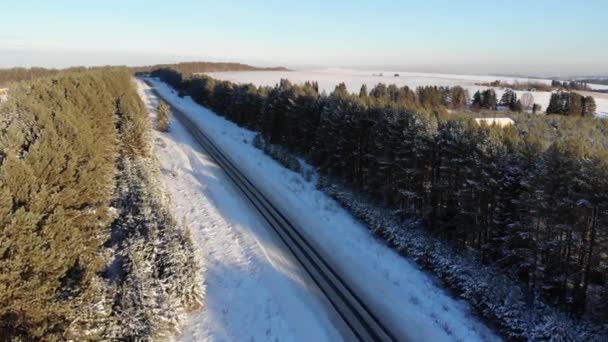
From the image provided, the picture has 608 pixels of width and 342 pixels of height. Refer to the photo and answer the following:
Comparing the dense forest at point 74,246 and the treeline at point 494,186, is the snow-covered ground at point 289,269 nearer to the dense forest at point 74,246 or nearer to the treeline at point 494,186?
the dense forest at point 74,246

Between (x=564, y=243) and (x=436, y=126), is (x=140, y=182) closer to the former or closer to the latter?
(x=436, y=126)

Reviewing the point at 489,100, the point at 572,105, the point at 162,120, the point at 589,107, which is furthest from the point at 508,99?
the point at 162,120

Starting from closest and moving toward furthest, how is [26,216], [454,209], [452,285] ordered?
[26,216] < [452,285] < [454,209]

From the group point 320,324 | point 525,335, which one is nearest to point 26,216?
point 320,324

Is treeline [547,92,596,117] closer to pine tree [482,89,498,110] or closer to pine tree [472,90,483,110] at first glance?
pine tree [482,89,498,110]

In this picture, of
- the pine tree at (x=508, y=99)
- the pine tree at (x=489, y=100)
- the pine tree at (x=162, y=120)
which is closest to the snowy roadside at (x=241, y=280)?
the pine tree at (x=162, y=120)

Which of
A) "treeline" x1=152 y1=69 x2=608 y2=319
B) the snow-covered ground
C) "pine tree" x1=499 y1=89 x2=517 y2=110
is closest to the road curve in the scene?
the snow-covered ground

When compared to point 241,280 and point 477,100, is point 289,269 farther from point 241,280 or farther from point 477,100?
point 477,100
